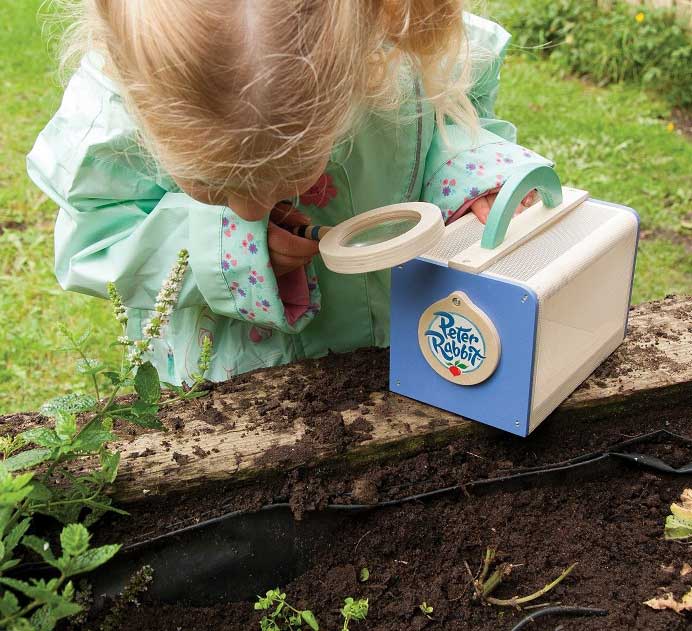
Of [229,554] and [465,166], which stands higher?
[465,166]

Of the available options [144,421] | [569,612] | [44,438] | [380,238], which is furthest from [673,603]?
[44,438]

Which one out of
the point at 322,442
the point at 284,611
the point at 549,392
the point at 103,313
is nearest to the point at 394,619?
the point at 284,611

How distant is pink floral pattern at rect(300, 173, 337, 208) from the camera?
A: 1.73 metres

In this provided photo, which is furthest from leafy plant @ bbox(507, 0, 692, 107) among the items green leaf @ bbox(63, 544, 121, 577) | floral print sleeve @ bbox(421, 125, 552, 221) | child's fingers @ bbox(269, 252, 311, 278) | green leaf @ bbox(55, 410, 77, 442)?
green leaf @ bbox(63, 544, 121, 577)

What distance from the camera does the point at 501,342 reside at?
4.53 feet

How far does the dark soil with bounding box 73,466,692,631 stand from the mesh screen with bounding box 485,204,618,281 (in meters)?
0.40

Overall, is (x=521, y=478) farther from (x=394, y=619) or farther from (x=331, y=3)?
(x=331, y=3)

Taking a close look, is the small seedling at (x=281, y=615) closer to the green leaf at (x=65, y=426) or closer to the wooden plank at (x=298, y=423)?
the wooden plank at (x=298, y=423)

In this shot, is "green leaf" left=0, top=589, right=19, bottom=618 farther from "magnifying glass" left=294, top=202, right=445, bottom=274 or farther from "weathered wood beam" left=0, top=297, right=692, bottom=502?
"magnifying glass" left=294, top=202, right=445, bottom=274

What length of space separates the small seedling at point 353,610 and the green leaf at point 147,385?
0.43 metres

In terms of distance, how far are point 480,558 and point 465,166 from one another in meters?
0.82

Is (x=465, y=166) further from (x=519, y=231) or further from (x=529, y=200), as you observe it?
(x=519, y=231)

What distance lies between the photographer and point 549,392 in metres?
1.49

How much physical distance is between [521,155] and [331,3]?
78cm
